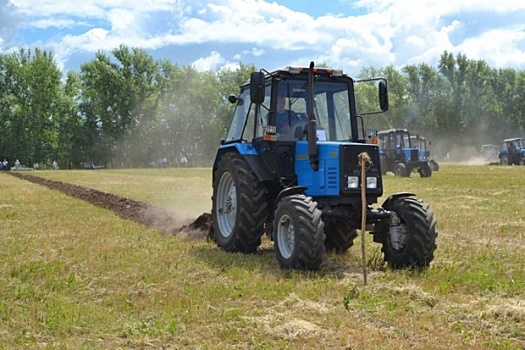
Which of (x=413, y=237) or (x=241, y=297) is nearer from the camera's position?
(x=241, y=297)

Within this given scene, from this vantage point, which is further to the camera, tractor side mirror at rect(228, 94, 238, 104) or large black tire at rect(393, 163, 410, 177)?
large black tire at rect(393, 163, 410, 177)

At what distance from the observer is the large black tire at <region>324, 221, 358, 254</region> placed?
9383 millimetres

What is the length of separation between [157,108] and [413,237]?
246 ft

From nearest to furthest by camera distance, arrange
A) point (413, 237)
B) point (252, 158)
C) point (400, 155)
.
Result: point (413, 237), point (252, 158), point (400, 155)

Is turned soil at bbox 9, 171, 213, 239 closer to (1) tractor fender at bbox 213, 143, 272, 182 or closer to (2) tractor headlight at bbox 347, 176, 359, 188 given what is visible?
(1) tractor fender at bbox 213, 143, 272, 182

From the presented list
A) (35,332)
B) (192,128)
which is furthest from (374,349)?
(192,128)

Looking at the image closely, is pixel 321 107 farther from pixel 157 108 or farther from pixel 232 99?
pixel 157 108

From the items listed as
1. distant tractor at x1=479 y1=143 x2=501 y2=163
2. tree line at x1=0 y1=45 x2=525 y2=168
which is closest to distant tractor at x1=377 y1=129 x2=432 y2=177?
distant tractor at x1=479 y1=143 x2=501 y2=163

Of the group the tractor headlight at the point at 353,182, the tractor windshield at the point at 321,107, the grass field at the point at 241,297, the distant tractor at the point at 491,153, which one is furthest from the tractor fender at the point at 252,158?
the distant tractor at the point at 491,153

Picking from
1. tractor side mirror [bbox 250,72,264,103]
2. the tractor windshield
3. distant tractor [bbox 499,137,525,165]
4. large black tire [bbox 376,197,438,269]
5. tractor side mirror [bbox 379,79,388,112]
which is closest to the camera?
large black tire [bbox 376,197,438,269]

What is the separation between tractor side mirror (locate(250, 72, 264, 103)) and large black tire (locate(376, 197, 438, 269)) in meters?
2.46

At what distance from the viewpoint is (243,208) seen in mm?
8852

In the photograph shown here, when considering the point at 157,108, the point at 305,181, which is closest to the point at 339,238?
the point at 305,181

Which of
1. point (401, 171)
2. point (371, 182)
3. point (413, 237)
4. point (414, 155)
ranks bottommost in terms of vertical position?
point (413, 237)
